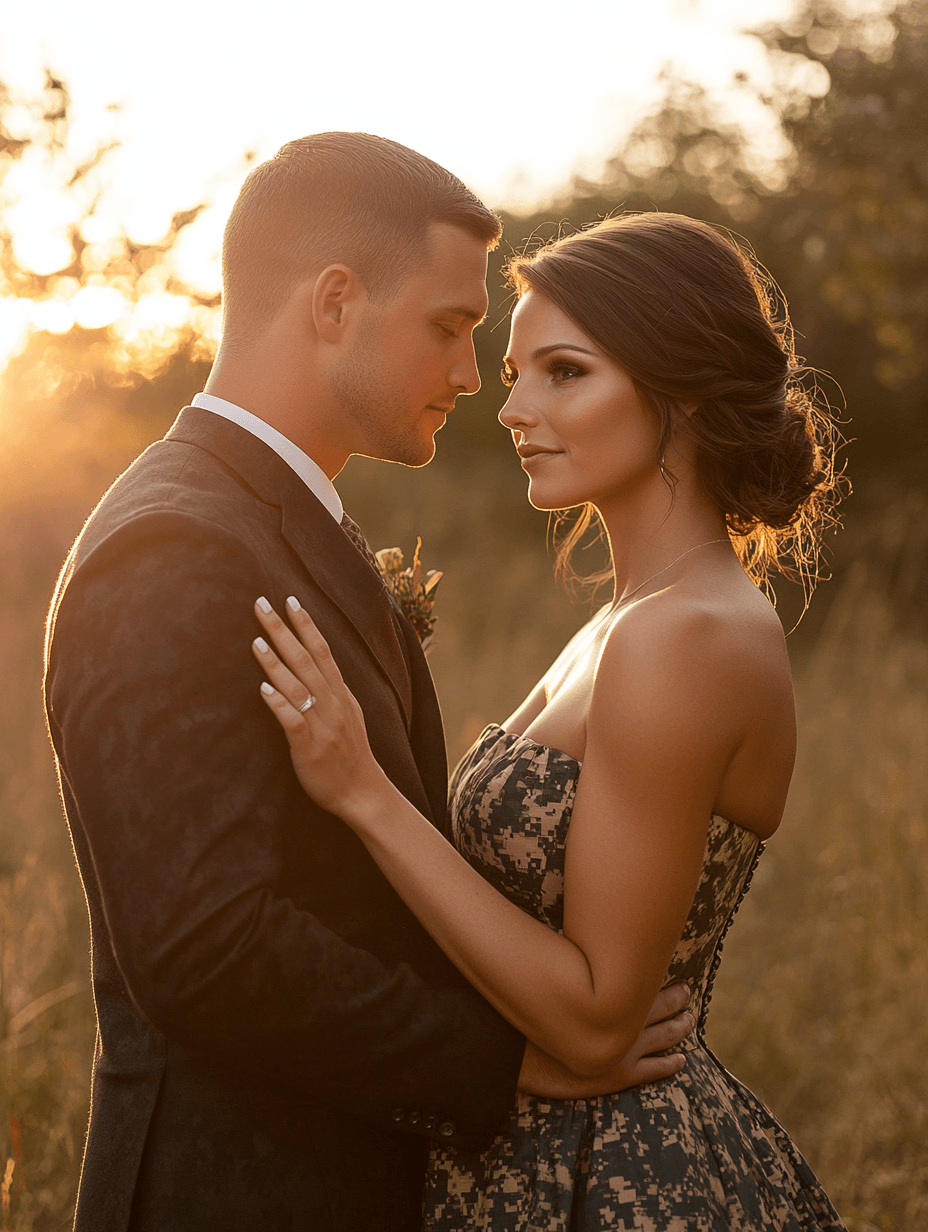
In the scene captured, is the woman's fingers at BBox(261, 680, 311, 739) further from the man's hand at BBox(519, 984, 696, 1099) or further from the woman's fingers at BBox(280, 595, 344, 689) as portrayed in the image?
the man's hand at BBox(519, 984, 696, 1099)

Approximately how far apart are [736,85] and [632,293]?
466 centimetres

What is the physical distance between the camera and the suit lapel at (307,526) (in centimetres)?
204

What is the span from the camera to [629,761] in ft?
6.69

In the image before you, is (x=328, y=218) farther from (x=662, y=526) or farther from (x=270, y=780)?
(x=270, y=780)

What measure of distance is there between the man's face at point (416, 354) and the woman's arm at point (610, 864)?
729mm

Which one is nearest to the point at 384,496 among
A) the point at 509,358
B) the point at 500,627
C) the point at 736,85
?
the point at 500,627

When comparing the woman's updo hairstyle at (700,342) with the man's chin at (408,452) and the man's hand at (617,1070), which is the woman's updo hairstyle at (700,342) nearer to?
the man's chin at (408,452)

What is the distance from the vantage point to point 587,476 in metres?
2.55

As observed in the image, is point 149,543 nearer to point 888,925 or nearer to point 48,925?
point 48,925

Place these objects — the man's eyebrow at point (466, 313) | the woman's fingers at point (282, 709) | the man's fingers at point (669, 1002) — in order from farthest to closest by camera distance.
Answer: the man's eyebrow at point (466, 313)
the man's fingers at point (669, 1002)
the woman's fingers at point (282, 709)

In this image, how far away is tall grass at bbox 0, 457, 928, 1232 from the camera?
3619 mm

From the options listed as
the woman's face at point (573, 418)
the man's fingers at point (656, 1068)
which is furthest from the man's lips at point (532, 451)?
the man's fingers at point (656, 1068)

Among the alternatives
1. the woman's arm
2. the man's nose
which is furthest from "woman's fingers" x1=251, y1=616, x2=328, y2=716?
the man's nose

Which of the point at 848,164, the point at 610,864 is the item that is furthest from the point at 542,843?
the point at 848,164
